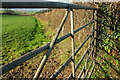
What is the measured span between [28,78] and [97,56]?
2747 millimetres

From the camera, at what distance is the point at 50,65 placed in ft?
12.8

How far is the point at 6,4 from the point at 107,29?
3.26m

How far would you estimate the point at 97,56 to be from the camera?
11.6 feet

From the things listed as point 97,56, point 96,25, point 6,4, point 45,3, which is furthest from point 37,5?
point 97,56

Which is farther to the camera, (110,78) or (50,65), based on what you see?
(50,65)

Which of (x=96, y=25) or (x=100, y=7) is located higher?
(x=100, y=7)

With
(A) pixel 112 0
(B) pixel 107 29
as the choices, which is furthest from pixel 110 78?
(A) pixel 112 0

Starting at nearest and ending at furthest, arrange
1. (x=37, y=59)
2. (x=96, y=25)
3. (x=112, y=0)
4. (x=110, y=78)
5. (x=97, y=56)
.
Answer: (x=112, y=0)
(x=110, y=78)
(x=96, y=25)
(x=97, y=56)
(x=37, y=59)

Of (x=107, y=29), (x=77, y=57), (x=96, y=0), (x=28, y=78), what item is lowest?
(x=28, y=78)

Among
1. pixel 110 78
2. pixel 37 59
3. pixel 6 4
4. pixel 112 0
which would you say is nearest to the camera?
pixel 6 4

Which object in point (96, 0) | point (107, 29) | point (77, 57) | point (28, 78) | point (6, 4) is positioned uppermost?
point (96, 0)

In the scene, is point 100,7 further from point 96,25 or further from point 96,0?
point 96,25

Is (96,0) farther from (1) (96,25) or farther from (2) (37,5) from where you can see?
(2) (37,5)

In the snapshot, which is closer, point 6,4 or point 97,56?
point 6,4
